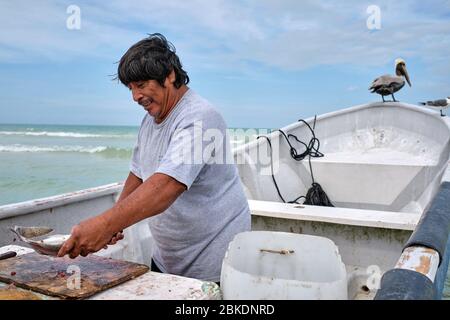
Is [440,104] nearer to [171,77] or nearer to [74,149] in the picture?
[171,77]

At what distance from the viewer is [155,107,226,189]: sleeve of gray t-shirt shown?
1504 mm

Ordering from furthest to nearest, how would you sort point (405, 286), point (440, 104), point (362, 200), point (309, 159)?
point (440, 104) < point (309, 159) < point (362, 200) < point (405, 286)

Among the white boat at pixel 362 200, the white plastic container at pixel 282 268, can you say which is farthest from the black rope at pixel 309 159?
the white plastic container at pixel 282 268

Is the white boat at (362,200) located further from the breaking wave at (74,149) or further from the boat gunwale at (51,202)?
the breaking wave at (74,149)

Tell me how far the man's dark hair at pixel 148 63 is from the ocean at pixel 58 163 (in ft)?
6.42

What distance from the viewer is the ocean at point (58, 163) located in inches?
451

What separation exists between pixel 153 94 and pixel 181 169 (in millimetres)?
430

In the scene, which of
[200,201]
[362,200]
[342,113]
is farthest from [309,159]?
[200,201]

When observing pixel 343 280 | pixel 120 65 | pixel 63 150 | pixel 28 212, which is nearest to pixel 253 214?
pixel 28 212

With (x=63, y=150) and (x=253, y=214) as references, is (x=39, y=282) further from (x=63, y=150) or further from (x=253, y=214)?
(x=63, y=150)

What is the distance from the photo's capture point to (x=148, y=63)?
5.52 ft

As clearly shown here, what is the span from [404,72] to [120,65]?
23.3 ft

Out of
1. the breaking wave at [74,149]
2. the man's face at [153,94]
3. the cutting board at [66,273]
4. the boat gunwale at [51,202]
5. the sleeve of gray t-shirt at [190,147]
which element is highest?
the breaking wave at [74,149]

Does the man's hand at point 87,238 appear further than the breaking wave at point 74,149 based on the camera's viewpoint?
No
